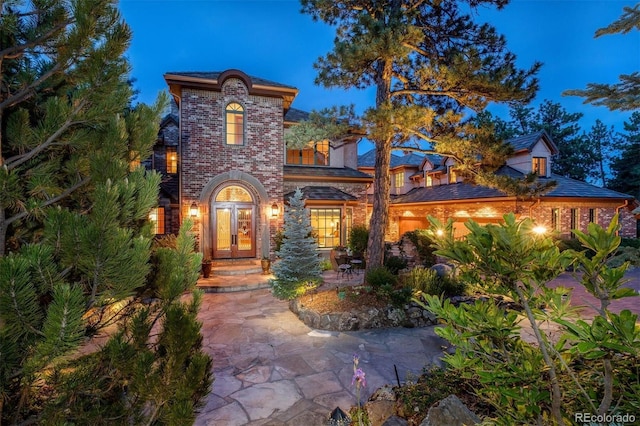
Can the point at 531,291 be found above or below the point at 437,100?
below

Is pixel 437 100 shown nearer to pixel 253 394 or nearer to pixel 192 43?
pixel 253 394

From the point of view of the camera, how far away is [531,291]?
200cm

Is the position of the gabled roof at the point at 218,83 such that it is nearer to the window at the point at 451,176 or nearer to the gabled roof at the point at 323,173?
the gabled roof at the point at 323,173

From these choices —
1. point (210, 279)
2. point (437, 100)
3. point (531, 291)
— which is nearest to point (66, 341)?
point (531, 291)

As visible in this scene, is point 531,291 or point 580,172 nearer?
point 531,291

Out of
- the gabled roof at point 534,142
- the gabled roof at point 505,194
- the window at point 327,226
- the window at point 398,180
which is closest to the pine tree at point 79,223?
the window at point 327,226

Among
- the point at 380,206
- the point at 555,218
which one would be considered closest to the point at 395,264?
the point at 380,206

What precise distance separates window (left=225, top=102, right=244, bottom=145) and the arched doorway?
2043 mm

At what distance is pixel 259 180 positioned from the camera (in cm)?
1362

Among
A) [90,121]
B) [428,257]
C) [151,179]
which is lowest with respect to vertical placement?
[428,257]

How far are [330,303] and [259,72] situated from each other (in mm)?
178941

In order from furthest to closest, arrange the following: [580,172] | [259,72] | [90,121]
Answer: [259,72] < [580,172] < [90,121]

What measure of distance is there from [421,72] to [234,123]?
8492mm

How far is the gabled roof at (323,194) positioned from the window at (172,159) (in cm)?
638
